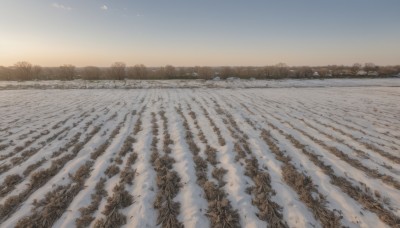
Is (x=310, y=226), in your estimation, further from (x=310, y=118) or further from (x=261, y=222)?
(x=310, y=118)

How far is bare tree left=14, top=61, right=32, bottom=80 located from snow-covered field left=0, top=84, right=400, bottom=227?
39.8m

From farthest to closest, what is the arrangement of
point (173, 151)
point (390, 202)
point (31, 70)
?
point (31, 70) < point (173, 151) < point (390, 202)

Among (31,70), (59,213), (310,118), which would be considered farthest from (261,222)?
(31,70)

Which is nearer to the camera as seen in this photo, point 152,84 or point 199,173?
point 199,173

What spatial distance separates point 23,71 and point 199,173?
2020 inches

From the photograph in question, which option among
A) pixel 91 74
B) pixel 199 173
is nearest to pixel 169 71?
pixel 91 74

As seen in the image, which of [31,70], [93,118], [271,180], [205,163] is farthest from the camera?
[31,70]

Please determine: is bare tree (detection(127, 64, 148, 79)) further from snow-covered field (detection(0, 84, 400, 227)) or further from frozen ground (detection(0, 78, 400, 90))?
snow-covered field (detection(0, 84, 400, 227))

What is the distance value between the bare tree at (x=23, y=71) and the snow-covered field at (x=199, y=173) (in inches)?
1567

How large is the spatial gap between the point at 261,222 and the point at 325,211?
4.77 feet

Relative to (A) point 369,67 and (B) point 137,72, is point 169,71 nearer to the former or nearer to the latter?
(B) point 137,72

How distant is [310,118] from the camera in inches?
520

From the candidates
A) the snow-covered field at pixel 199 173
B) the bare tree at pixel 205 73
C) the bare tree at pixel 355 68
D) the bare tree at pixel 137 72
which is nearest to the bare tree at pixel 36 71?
the bare tree at pixel 137 72

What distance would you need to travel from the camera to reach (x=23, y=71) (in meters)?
44.2
